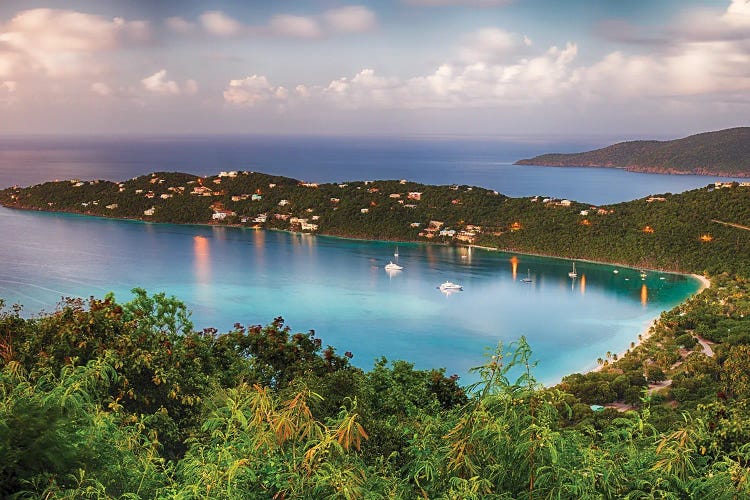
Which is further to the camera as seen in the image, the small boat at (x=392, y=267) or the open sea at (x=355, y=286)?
the small boat at (x=392, y=267)

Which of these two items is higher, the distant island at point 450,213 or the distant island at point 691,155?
the distant island at point 691,155

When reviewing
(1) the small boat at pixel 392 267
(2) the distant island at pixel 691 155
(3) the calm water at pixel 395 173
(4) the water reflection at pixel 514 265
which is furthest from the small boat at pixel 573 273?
(2) the distant island at pixel 691 155

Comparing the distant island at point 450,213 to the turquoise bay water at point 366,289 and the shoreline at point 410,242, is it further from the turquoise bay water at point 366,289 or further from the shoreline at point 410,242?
the turquoise bay water at point 366,289

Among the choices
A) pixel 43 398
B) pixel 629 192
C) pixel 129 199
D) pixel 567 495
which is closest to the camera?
pixel 567 495

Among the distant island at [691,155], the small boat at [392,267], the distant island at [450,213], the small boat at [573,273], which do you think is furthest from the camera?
the distant island at [691,155]

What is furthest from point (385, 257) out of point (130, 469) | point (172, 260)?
point (130, 469)

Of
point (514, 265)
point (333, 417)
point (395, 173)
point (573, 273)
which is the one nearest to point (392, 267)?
point (514, 265)

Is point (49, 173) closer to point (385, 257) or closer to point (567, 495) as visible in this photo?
point (385, 257)

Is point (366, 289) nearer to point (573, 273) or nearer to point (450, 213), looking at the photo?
point (573, 273)
